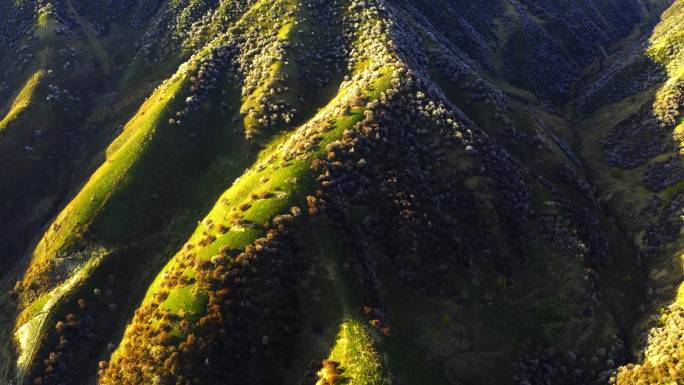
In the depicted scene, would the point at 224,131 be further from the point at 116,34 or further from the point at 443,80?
the point at 116,34

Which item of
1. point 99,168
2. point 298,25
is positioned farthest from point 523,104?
point 99,168

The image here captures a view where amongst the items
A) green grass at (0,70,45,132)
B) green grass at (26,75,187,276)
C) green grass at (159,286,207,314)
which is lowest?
green grass at (159,286,207,314)

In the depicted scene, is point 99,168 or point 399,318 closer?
point 399,318

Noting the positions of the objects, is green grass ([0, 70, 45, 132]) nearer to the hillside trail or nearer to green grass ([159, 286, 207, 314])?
the hillside trail

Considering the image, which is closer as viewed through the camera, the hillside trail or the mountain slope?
the mountain slope

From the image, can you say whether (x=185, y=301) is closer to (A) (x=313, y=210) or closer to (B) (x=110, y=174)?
(A) (x=313, y=210)

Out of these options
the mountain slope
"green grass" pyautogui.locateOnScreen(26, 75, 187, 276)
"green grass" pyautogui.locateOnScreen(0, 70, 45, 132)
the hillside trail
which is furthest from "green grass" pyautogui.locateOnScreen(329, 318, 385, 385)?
the hillside trail

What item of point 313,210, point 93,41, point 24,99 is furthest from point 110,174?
point 93,41

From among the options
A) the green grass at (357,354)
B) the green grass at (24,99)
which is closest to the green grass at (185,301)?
the green grass at (357,354)

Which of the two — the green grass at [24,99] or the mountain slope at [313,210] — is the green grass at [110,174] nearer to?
the mountain slope at [313,210]
